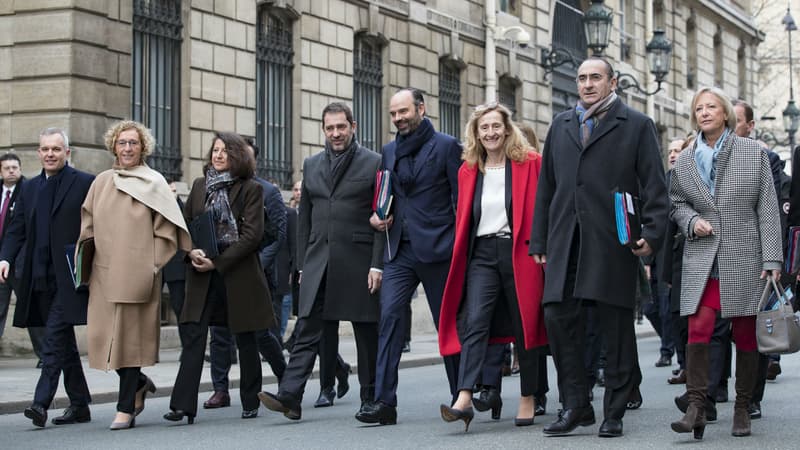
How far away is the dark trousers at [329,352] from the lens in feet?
32.0

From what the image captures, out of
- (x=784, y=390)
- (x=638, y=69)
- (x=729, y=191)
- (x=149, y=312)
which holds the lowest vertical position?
(x=784, y=390)

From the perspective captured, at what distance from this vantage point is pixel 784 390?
448 inches

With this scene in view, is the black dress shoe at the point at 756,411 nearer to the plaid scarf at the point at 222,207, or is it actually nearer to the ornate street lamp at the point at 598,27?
the plaid scarf at the point at 222,207

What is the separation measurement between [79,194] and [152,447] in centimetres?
206

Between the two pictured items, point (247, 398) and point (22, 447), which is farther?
point (247, 398)

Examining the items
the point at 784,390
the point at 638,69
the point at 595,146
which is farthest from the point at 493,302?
the point at 638,69

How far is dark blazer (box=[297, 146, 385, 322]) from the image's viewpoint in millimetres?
9266

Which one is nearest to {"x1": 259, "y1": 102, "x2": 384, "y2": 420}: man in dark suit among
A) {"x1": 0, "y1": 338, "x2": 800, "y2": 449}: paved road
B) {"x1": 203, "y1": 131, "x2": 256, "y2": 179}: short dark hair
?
{"x1": 203, "y1": 131, "x2": 256, "y2": 179}: short dark hair

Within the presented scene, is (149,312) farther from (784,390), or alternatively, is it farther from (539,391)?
(784,390)

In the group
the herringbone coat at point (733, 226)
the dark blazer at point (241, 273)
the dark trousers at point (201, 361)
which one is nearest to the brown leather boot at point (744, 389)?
the herringbone coat at point (733, 226)

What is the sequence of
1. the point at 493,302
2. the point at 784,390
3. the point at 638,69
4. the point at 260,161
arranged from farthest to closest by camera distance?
the point at 638,69, the point at 260,161, the point at 784,390, the point at 493,302

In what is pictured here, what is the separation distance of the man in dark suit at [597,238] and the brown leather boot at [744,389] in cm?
58

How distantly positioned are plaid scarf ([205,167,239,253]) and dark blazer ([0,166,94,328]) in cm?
78

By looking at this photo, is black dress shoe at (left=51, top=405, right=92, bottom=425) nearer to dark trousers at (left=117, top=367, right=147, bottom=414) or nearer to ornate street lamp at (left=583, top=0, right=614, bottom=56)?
dark trousers at (left=117, top=367, right=147, bottom=414)
